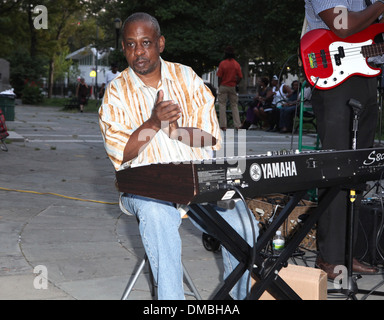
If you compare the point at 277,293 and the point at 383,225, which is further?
the point at 383,225

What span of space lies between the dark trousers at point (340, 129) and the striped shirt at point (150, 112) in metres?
1.05

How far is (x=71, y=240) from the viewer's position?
4.67 meters

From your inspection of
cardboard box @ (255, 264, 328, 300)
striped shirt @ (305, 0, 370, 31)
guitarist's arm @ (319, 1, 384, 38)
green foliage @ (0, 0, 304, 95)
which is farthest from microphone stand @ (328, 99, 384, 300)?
green foliage @ (0, 0, 304, 95)

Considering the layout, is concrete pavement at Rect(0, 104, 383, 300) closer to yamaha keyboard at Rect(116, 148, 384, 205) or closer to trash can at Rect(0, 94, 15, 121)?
yamaha keyboard at Rect(116, 148, 384, 205)

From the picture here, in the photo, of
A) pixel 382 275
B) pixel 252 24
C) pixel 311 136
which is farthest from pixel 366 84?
pixel 252 24

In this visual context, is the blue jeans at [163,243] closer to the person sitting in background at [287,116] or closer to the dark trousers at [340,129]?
the dark trousers at [340,129]

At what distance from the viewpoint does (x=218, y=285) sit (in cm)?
376

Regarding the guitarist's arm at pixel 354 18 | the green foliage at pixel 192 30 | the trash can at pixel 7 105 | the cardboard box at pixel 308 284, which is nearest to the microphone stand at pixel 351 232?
the cardboard box at pixel 308 284

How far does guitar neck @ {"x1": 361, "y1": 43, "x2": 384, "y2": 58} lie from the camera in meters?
3.66

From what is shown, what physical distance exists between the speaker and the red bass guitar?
0.93m
